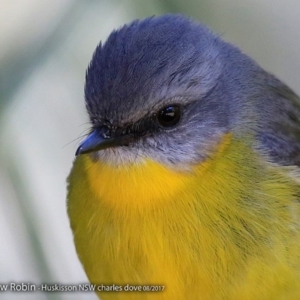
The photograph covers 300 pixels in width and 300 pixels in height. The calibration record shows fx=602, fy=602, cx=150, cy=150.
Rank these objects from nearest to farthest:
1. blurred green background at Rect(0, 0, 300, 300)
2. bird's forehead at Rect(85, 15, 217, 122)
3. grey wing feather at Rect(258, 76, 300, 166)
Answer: bird's forehead at Rect(85, 15, 217, 122) < grey wing feather at Rect(258, 76, 300, 166) < blurred green background at Rect(0, 0, 300, 300)

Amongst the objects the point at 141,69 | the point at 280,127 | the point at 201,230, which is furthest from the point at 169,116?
the point at 280,127

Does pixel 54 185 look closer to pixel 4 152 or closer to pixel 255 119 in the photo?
pixel 4 152

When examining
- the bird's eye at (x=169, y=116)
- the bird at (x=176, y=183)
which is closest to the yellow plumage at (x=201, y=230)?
the bird at (x=176, y=183)

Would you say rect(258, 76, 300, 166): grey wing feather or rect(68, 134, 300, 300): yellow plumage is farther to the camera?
rect(258, 76, 300, 166): grey wing feather

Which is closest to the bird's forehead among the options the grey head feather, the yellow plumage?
the grey head feather

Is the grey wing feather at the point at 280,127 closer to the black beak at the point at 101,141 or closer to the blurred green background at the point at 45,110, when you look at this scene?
the blurred green background at the point at 45,110

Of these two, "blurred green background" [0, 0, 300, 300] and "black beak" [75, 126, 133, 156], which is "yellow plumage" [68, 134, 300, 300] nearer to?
"black beak" [75, 126, 133, 156]
